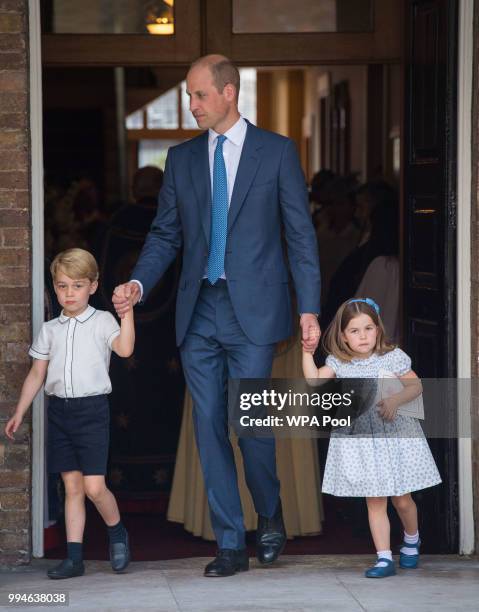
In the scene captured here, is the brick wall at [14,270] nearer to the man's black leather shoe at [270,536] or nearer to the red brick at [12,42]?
the red brick at [12,42]

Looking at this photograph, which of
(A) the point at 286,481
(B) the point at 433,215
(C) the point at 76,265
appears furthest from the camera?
(A) the point at 286,481

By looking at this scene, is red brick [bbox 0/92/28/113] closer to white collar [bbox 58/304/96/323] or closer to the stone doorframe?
the stone doorframe

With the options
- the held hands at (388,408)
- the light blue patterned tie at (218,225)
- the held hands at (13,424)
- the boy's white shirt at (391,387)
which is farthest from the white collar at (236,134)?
the held hands at (13,424)

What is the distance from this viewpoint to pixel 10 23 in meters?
5.61

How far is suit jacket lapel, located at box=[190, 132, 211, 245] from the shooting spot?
5477 mm

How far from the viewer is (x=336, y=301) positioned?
7348 millimetres

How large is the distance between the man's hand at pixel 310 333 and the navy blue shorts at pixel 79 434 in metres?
0.81

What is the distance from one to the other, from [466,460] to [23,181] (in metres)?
2.20

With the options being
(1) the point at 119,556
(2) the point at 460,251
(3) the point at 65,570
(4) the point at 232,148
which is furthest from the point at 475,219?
(3) the point at 65,570

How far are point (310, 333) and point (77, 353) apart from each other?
89 cm

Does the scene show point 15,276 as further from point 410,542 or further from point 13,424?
point 410,542

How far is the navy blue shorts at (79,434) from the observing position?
5.34 m

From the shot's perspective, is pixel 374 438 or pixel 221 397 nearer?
pixel 374 438

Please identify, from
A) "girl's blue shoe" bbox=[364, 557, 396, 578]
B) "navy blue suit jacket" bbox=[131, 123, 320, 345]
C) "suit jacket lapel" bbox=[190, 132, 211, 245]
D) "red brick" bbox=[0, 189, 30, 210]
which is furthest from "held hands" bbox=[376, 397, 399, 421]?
"red brick" bbox=[0, 189, 30, 210]
